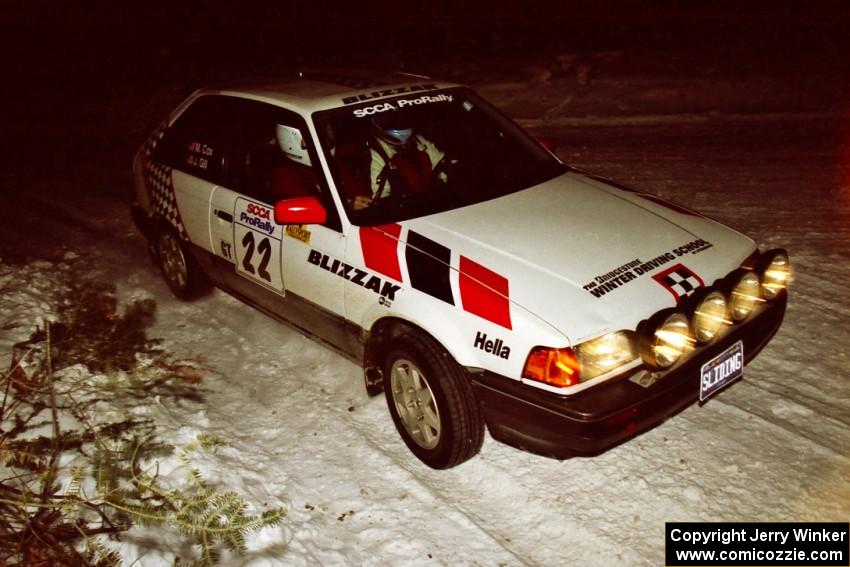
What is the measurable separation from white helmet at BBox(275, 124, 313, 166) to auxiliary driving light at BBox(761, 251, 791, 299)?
227cm

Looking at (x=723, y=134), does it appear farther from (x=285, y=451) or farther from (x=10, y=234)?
(x=10, y=234)

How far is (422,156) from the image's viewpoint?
3795mm

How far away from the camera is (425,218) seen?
3408 mm

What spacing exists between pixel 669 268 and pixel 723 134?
20.1ft

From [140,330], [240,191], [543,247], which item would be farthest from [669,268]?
[140,330]

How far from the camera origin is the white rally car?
283 centimetres

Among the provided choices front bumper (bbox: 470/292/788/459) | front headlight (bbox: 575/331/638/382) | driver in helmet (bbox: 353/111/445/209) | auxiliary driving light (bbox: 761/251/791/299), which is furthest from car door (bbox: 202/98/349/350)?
auxiliary driving light (bbox: 761/251/791/299)

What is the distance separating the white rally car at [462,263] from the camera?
111 inches

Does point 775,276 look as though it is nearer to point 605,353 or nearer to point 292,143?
point 605,353

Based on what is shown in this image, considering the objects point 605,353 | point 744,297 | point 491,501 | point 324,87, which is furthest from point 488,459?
point 324,87

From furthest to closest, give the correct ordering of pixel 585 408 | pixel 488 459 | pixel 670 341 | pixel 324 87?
1. pixel 324 87
2. pixel 488 459
3. pixel 670 341
4. pixel 585 408

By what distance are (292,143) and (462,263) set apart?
4.30ft

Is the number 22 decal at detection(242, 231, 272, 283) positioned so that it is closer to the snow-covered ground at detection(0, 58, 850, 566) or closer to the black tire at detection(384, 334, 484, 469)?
the snow-covered ground at detection(0, 58, 850, 566)

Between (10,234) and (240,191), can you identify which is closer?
(240,191)
